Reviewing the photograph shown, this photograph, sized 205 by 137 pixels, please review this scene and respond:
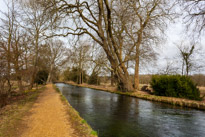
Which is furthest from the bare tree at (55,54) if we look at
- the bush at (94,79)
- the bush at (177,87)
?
the bush at (177,87)

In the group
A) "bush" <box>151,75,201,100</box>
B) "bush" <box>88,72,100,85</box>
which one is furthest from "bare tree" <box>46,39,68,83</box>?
"bush" <box>151,75,201,100</box>

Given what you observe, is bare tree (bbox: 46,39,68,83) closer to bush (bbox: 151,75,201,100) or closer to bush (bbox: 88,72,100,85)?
bush (bbox: 88,72,100,85)

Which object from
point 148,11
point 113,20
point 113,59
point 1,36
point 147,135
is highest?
point 148,11

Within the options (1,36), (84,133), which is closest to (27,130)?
(84,133)

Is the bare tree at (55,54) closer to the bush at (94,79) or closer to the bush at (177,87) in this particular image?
the bush at (94,79)

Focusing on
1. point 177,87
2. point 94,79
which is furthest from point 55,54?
point 177,87

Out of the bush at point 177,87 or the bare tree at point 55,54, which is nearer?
the bush at point 177,87

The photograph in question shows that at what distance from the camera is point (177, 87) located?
12547mm

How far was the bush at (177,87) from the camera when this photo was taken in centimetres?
1203

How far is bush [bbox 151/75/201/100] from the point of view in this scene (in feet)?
39.5

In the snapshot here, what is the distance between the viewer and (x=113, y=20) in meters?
16.8

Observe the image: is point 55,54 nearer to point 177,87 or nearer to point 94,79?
point 94,79

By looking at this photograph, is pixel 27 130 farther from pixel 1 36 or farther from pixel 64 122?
pixel 1 36

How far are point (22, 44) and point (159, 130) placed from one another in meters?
12.6
